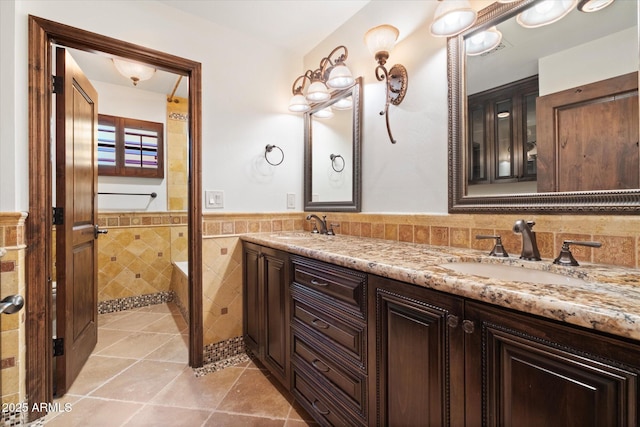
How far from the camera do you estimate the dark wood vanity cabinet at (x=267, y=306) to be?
5.12ft

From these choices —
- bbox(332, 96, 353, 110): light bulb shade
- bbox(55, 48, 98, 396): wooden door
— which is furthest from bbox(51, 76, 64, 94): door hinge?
bbox(332, 96, 353, 110): light bulb shade

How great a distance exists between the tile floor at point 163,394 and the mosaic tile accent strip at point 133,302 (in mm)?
777

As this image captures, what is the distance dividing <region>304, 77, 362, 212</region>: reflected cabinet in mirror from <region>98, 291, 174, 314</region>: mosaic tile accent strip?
2.15 metres

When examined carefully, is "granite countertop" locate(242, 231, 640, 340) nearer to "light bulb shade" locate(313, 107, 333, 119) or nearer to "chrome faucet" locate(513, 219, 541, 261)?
"chrome faucet" locate(513, 219, 541, 261)

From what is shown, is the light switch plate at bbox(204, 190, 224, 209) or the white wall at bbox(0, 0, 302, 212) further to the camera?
the light switch plate at bbox(204, 190, 224, 209)

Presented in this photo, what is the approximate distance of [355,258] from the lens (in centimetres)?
109

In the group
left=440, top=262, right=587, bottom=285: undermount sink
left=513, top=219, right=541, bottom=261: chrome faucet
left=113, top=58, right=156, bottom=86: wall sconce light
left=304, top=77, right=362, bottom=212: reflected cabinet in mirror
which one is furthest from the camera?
left=113, top=58, right=156, bottom=86: wall sconce light

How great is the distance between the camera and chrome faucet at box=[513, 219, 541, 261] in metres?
1.04

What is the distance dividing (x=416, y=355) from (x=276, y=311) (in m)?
0.97

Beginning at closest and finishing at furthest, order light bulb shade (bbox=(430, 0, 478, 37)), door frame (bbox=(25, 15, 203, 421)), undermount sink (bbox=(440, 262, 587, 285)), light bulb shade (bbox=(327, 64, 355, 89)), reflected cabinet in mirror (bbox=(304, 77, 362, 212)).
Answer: undermount sink (bbox=(440, 262, 587, 285)), light bulb shade (bbox=(430, 0, 478, 37)), door frame (bbox=(25, 15, 203, 421)), light bulb shade (bbox=(327, 64, 355, 89)), reflected cabinet in mirror (bbox=(304, 77, 362, 212))

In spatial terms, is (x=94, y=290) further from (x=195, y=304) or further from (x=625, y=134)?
(x=625, y=134)

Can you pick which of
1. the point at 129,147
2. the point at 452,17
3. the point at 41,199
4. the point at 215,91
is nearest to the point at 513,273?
the point at 452,17

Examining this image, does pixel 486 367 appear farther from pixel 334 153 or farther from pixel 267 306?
pixel 334 153

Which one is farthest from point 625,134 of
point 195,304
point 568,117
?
point 195,304
